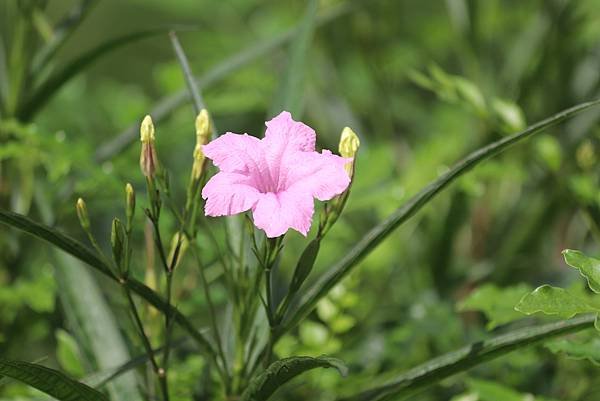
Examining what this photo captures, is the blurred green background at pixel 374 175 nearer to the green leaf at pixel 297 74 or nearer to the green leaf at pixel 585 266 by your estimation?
the green leaf at pixel 297 74

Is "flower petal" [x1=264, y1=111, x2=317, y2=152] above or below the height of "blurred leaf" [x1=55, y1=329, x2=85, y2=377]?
below

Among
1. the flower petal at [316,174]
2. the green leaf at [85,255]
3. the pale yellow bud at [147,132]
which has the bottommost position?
the green leaf at [85,255]

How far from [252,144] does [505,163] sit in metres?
0.64

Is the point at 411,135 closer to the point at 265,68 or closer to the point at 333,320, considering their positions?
the point at 265,68

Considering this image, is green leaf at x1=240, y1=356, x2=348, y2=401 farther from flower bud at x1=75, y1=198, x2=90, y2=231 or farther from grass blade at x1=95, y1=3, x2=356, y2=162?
grass blade at x1=95, y1=3, x2=356, y2=162

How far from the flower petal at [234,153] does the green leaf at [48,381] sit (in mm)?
163

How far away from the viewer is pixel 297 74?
84 centimetres

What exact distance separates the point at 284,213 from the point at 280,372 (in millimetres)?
102

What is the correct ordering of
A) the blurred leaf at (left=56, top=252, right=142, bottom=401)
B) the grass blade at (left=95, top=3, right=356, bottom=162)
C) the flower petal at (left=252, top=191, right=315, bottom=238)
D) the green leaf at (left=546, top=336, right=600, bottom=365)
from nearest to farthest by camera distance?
the flower petal at (left=252, top=191, right=315, bottom=238)
the green leaf at (left=546, top=336, right=600, bottom=365)
the blurred leaf at (left=56, top=252, right=142, bottom=401)
the grass blade at (left=95, top=3, right=356, bottom=162)

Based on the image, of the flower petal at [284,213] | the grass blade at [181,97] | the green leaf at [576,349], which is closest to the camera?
the flower petal at [284,213]

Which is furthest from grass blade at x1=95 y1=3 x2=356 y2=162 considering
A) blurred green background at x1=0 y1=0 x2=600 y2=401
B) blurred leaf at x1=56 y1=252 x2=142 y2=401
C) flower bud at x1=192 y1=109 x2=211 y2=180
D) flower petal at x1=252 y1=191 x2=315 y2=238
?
flower petal at x1=252 y1=191 x2=315 y2=238

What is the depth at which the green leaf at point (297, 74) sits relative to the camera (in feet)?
2.73

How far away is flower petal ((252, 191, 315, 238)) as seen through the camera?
1.81 feet

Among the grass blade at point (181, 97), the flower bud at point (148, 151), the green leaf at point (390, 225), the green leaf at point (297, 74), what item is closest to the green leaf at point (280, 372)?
the green leaf at point (390, 225)
